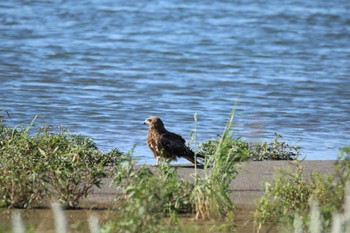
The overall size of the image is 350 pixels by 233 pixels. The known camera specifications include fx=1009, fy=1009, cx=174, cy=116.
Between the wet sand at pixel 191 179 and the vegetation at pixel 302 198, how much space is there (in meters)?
0.17

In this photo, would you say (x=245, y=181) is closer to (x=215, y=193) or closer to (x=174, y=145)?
(x=174, y=145)

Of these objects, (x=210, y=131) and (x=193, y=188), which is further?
(x=210, y=131)

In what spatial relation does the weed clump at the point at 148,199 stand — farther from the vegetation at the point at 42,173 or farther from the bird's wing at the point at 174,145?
the bird's wing at the point at 174,145

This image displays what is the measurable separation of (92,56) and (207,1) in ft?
36.9

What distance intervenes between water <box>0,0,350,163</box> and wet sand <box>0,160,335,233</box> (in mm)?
412

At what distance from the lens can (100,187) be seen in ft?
26.2

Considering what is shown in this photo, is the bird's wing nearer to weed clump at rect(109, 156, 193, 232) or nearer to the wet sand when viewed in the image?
the wet sand

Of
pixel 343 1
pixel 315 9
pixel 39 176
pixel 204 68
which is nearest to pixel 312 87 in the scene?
pixel 204 68

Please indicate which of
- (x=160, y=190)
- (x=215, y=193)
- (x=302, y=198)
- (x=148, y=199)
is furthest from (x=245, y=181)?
(x=148, y=199)

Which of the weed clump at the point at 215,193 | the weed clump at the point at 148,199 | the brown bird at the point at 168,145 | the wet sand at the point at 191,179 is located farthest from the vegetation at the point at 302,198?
the brown bird at the point at 168,145

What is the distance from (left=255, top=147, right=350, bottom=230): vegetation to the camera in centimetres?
644

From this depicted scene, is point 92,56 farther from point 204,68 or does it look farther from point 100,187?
point 100,187

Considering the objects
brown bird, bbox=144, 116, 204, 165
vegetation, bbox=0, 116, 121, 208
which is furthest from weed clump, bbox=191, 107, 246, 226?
brown bird, bbox=144, 116, 204, 165

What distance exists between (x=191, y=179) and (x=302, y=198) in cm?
145
